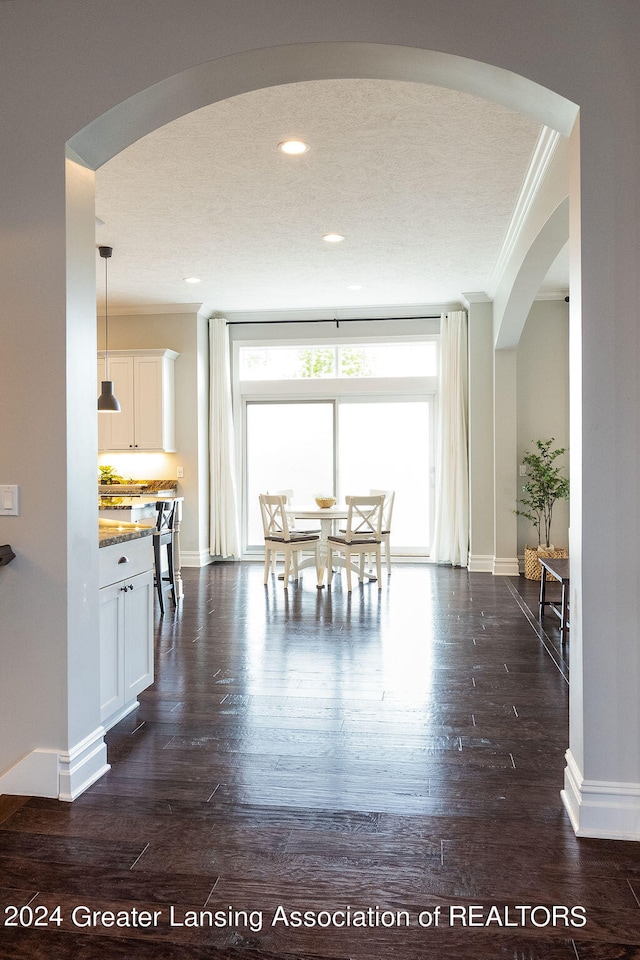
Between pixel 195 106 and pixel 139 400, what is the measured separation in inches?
226

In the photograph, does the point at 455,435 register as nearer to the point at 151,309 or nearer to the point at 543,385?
the point at 543,385

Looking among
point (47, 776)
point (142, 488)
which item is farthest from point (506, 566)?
point (47, 776)

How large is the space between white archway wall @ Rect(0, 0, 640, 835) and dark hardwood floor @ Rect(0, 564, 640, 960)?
1.02 feet

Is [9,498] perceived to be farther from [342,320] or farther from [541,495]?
[342,320]

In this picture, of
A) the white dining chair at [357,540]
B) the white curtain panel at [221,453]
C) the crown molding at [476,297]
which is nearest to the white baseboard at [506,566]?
the white dining chair at [357,540]

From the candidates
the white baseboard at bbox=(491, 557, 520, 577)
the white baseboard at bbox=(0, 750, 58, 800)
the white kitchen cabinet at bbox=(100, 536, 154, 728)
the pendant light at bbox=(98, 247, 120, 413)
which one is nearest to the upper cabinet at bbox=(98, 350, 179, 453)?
the pendant light at bbox=(98, 247, 120, 413)

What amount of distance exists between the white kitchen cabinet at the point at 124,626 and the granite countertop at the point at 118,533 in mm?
27

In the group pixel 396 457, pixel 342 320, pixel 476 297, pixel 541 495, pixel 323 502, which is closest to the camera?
pixel 323 502

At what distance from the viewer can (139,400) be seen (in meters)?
8.25

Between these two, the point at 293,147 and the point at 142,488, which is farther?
the point at 142,488

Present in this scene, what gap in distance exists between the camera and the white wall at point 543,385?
7.99 meters

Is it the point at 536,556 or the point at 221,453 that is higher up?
the point at 221,453

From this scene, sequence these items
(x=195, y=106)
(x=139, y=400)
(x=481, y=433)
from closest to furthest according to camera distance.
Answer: (x=195, y=106)
(x=481, y=433)
(x=139, y=400)

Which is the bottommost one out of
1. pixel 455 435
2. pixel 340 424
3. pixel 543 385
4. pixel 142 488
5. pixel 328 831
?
pixel 328 831
